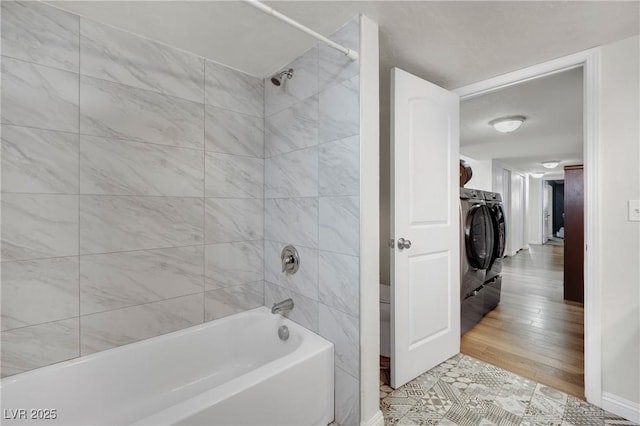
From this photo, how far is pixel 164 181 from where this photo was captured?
1729 mm

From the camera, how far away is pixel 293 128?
74.5 inches

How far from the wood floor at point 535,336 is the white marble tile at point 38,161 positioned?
2908 millimetres

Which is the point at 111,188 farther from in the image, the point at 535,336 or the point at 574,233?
the point at 574,233

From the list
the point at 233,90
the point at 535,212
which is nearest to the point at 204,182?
the point at 233,90

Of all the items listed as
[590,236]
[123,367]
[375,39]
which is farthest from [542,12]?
[123,367]

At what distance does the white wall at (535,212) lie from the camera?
8602 millimetres

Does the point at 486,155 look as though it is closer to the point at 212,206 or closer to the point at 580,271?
the point at 580,271

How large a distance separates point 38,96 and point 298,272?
1.60 metres

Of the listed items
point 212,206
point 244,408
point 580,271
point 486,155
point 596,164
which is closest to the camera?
point 244,408

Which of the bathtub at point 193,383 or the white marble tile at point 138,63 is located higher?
the white marble tile at point 138,63

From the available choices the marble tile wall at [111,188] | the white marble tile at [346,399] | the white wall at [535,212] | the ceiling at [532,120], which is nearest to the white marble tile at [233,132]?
the marble tile wall at [111,188]

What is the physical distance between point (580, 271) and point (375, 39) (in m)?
3.95

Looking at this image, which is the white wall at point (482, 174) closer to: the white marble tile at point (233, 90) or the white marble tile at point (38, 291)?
the white marble tile at point (233, 90)

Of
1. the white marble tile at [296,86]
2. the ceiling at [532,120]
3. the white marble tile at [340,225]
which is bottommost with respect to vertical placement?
the white marble tile at [340,225]
